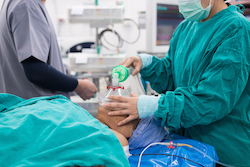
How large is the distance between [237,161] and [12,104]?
1.00m

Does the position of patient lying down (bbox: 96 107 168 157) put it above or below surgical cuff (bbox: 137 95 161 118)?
below

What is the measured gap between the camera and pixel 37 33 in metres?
1.30

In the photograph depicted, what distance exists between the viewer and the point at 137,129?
0.95m

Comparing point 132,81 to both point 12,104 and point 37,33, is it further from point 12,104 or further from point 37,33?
point 12,104

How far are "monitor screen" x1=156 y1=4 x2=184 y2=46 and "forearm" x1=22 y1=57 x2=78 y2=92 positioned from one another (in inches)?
58.9

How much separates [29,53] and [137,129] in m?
0.79

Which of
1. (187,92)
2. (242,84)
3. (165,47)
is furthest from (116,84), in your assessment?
(165,47)

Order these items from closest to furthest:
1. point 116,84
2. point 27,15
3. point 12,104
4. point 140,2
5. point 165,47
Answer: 1. point 12,104
2. point 116,84
3. point 27,15
4. point 165,47
5. point 140,2

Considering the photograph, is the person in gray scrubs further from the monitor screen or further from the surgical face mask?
the monitor screen

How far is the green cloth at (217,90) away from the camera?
0.87 metres

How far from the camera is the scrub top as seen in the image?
125 cm

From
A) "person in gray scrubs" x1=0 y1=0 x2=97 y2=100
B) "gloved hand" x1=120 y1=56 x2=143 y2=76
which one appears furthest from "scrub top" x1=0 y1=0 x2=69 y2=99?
"gloved hand" x1=120 y1=56 x2=143 y2=76

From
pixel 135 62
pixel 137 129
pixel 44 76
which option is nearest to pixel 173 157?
pixel 137 129

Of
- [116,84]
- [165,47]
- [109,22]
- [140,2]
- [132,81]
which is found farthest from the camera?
[140,2]
